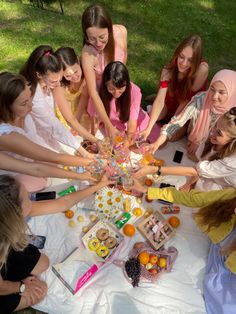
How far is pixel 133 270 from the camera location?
2.62 meters

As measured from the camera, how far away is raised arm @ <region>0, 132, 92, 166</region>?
8.51ft

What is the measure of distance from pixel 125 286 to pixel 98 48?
2.36m

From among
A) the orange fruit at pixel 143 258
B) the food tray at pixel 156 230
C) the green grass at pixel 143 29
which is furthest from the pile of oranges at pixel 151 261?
the green grass at pixel 143 29

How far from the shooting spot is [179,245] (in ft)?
9.45

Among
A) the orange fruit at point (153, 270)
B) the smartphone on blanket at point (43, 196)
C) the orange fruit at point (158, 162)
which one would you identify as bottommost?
the orange fruit at point (153, 270)

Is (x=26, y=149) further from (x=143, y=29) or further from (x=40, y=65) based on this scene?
(x=143, y=29)

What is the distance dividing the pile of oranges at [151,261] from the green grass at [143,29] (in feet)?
7.96

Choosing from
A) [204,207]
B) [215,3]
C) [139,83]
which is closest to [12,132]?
[204,207]

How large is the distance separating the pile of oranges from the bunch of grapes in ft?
0.17

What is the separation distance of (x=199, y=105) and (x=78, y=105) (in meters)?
1.43

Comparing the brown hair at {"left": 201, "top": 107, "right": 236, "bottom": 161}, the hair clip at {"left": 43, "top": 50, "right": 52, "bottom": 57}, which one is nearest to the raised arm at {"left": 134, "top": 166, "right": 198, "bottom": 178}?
the brown hair at {"left": 201, "top": 107, "right": 236, "bottom": 161}

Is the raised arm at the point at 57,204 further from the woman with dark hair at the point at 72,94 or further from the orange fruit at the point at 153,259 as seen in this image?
the woman with dark hair at the point at 72,94

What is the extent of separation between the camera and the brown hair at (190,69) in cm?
312

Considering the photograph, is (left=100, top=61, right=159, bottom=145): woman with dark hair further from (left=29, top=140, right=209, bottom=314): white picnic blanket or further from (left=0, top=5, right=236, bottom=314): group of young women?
(left=29, top=140, right=209, bottom=314): white picnic blanket
